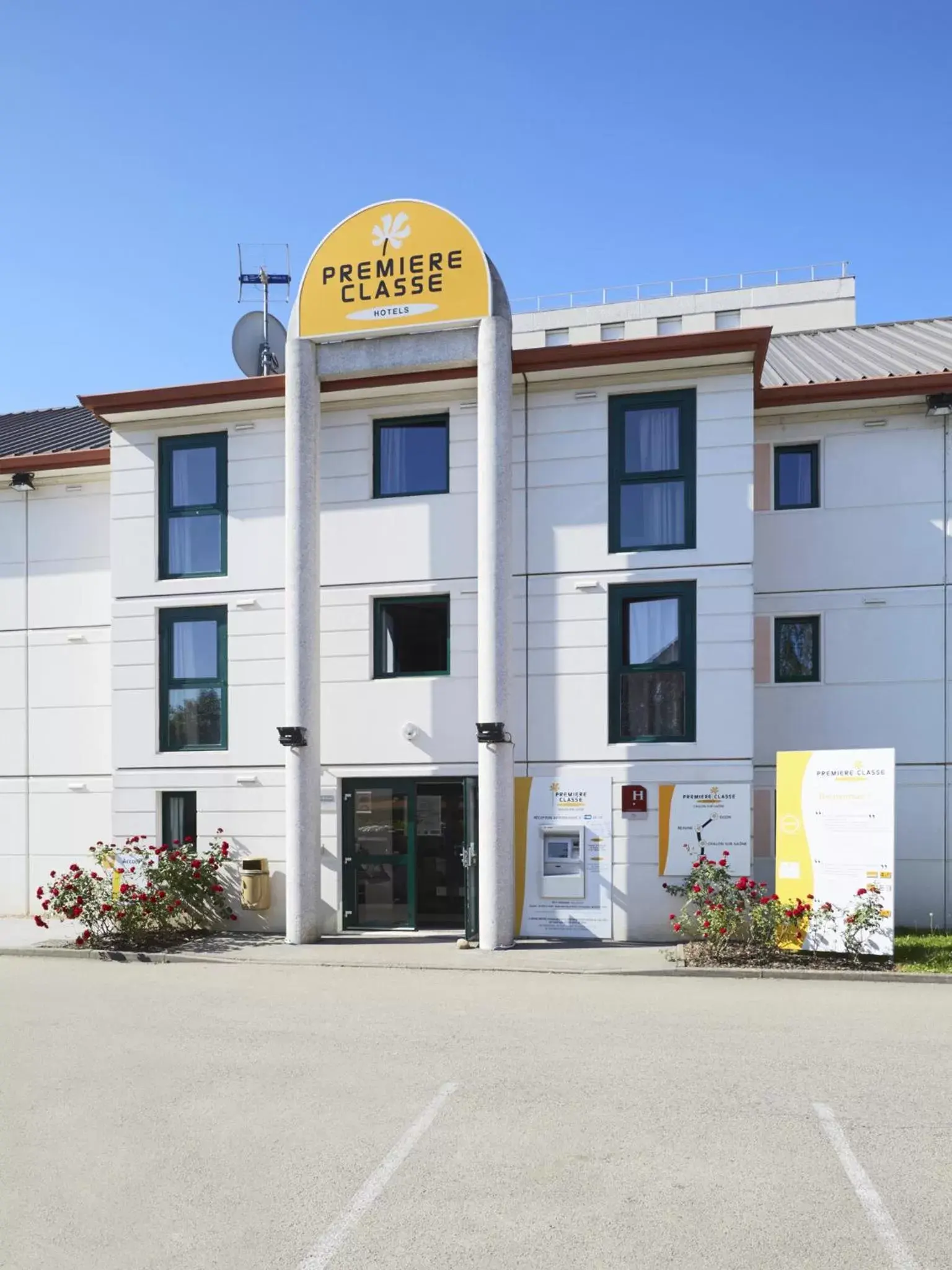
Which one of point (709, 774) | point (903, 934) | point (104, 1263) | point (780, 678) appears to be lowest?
point (903, 934)

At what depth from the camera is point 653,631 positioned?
46.9ft

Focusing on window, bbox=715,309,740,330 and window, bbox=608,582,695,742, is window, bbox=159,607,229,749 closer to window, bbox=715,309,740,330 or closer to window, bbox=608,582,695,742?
window, bbox=608,582,695,742

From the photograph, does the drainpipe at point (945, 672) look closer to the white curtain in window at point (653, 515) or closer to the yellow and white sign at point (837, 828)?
the yellow and white sign at point (837, 828)

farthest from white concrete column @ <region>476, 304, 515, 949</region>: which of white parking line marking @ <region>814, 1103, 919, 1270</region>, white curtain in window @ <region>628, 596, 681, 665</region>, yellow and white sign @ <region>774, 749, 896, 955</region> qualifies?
white parking line marking @ <region>814, 1103, 919, 1270</region>

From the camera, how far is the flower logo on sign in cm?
1448

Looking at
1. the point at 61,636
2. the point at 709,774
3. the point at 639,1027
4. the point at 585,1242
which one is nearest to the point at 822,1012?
the point at 639,1027

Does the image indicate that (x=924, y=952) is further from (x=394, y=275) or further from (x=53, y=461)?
(x=53, y=461)

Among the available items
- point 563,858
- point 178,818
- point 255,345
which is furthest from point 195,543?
point 563,858

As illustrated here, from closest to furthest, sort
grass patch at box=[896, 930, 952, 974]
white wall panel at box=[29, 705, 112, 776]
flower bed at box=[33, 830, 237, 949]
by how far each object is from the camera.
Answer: grass patch at box=[896, 930, 952, 974]
flower bed at box=[33, 830, 237, 949]
white wall panel at box=[29, 705, 112, 776]

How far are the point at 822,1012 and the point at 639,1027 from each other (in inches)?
75.3

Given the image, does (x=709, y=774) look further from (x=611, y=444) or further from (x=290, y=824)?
(x=290, y=824)

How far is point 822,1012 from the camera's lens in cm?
990

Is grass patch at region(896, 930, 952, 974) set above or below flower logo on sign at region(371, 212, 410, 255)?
below

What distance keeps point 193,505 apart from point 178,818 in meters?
4.69
